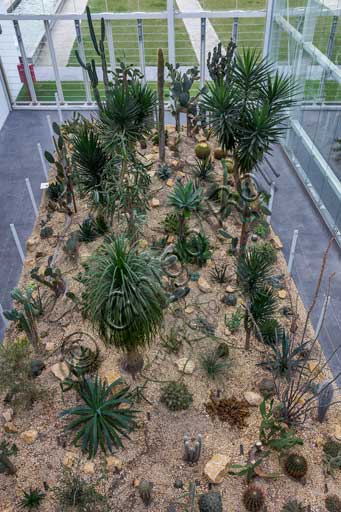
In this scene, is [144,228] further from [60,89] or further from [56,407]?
[60,89]

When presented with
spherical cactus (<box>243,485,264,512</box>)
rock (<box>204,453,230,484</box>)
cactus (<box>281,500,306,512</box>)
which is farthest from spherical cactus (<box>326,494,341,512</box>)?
rock (<box>204,453,230,484</box>)

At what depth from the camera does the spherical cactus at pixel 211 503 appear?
455cm

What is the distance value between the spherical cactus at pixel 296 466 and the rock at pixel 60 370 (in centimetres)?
271

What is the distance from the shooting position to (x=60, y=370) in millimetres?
5824

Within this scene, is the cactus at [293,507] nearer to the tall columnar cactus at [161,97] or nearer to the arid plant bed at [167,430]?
the arid plant bed at [167,430]

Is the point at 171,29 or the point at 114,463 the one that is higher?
the point at 171,29

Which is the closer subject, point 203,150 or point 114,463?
point 114,463

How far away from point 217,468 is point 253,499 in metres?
0.44

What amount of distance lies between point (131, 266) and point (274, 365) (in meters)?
2.10

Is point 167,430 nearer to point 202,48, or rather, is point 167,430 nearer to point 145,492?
point 145,492

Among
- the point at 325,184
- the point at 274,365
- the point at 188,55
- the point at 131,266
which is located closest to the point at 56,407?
the point at 131,266

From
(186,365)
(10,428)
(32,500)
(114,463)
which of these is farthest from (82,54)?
(32,500)

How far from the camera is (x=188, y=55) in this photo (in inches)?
535

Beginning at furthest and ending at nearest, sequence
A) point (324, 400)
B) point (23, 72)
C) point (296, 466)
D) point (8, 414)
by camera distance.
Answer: point (23, 72)
point (8, 414)
point (324, 400)
point (296, 466)
